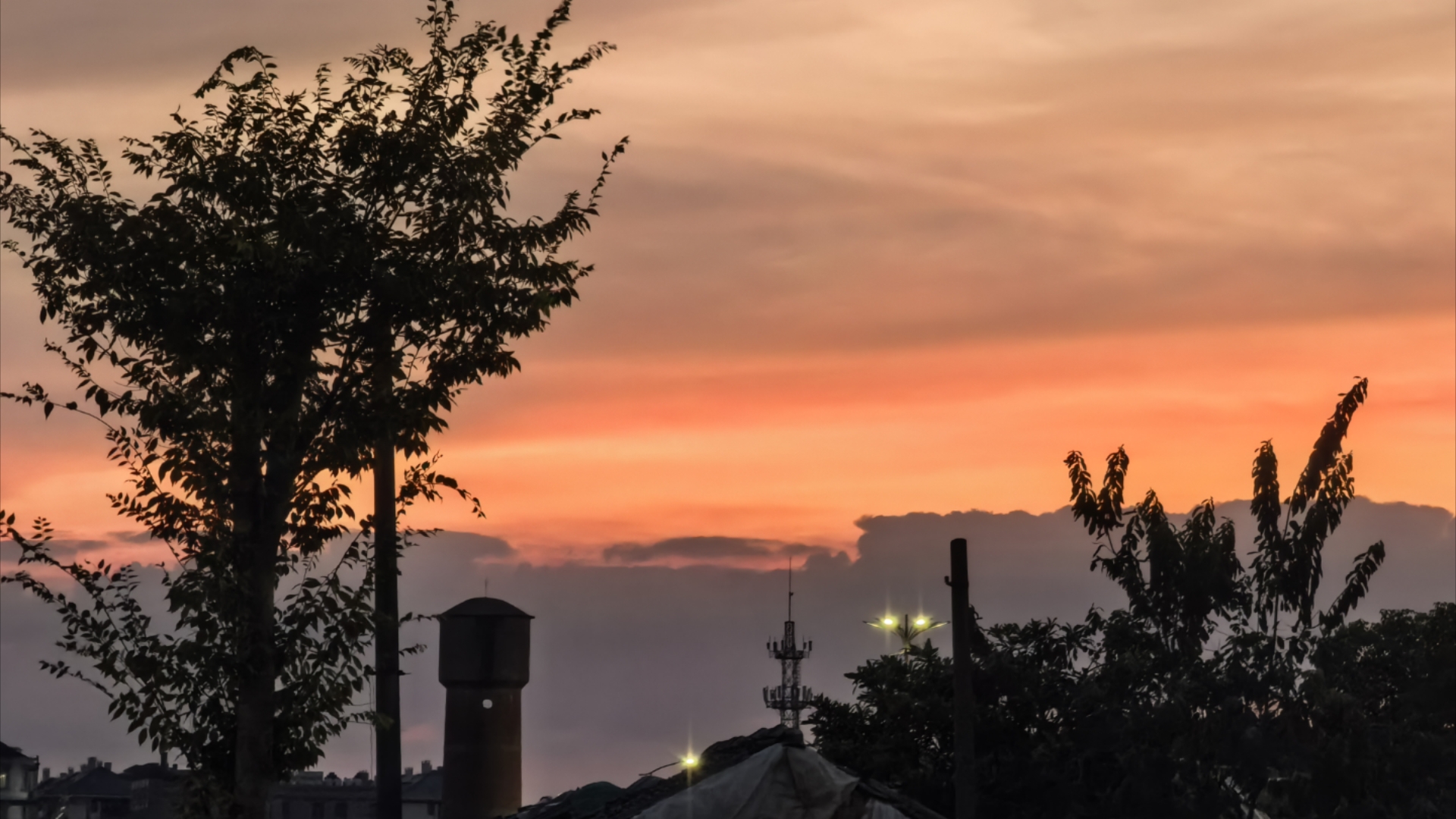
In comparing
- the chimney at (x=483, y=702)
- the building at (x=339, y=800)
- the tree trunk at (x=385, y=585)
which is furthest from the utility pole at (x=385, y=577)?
the building at (x=339, y=800)

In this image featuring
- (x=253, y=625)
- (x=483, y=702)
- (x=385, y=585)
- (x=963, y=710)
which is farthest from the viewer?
(x=483, y=702)

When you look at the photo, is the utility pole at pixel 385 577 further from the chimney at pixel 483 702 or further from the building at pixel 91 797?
the building at pixel 91 797

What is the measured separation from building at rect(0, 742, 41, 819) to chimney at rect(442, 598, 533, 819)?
2492 inches

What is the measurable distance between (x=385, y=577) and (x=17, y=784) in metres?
84.7

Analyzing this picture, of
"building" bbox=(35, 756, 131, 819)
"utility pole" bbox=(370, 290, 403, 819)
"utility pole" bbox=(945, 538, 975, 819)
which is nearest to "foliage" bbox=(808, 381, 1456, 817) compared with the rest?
"utility pole" bbox=(945, 538, 975, 819)

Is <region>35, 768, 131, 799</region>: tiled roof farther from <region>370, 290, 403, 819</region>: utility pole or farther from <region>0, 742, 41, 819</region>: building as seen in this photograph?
<region>370, 290, 403, 819</region>: utility pole

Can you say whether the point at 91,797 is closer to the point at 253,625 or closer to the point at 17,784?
the point at 17,784

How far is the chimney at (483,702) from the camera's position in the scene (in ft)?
113

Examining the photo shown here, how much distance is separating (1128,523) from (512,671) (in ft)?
46.5

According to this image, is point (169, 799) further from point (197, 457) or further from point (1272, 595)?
point (1272, 595)

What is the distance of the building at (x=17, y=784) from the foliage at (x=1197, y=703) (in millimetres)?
72881

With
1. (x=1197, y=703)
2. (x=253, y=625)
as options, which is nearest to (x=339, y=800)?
(x=1197, y=703)

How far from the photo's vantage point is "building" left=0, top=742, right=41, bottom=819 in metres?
90.1

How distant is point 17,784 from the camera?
92.4 metres
